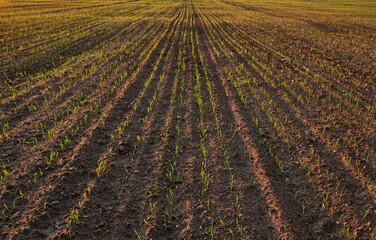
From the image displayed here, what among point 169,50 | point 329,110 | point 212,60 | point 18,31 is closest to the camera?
point 329,110

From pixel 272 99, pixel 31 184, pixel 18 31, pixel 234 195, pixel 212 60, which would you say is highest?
pixel 18 31

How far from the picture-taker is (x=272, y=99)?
690cm

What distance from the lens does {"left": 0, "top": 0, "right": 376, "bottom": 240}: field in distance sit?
10.5 ft

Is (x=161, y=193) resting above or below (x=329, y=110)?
below

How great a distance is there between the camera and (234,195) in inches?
143

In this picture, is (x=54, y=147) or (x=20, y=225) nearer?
(x=20, y=225)

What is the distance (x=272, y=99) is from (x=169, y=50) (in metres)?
7.09

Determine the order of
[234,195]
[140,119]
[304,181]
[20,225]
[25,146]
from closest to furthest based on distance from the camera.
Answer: [20,225]
[234,195]
[304,181]
[25,146]
[140,119]

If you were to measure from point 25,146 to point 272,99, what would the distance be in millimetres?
6517

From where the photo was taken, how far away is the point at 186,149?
188 inches

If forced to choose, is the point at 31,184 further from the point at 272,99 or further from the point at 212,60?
the point at 212,60

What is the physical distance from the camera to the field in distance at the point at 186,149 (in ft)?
10.5

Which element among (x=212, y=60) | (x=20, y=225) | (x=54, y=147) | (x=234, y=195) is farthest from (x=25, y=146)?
(x=212, y=60)

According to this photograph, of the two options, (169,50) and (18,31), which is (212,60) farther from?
(18,31)
